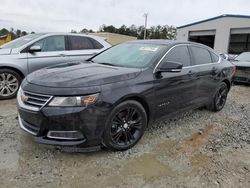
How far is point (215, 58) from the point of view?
551cm

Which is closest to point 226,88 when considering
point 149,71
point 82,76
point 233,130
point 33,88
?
point 233,130

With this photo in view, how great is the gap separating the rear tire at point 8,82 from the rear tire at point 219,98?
4.56 meters

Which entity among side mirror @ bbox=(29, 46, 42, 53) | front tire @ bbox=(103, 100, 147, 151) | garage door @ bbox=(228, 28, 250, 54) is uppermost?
garage door @ bbox=(228, 28, 250, 54)

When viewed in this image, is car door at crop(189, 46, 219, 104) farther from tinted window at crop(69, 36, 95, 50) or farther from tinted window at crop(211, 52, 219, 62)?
tinted window at crop(69, 36, 95, 50)

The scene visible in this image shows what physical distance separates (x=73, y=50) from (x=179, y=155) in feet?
14.7

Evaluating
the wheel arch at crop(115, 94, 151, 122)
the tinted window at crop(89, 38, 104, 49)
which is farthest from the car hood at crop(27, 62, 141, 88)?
the tinted window at crop(89, 38, 104, 49)

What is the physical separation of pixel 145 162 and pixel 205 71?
8.02ft

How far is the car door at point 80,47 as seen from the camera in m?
6.86

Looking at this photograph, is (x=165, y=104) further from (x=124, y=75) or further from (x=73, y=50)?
(x=73, y=50)

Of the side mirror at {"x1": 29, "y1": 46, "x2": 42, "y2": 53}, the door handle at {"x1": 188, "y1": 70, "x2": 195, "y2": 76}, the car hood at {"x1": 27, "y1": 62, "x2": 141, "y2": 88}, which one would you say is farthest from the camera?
the side mirror at {"x1": 29, "y1": 46, "x2": 42, "y2": 53}

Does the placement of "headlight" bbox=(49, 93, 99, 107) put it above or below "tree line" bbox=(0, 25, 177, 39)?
below

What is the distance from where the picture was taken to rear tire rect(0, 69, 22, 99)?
5871mm

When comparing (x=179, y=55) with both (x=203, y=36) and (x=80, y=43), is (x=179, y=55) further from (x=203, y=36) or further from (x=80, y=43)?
(x=203, y=36)

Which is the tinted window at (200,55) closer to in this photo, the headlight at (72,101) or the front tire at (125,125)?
the front tire at (125,125)
